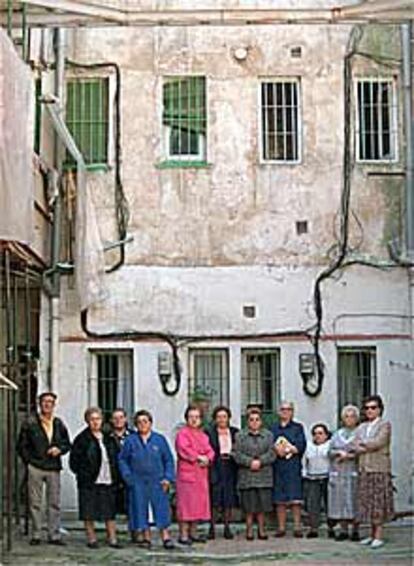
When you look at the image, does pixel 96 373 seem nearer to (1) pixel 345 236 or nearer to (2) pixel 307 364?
(2) pixel 307 364

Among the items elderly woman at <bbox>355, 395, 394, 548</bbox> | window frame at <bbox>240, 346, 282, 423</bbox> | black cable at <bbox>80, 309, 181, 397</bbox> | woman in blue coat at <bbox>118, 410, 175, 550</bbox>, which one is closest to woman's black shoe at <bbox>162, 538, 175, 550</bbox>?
woman in blue coat at <bbox>118, 410, 175, 550</bbox>

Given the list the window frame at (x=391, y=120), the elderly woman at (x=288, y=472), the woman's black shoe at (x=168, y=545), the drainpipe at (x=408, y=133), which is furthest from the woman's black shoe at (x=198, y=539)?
the window frame at (x=391, y=120)

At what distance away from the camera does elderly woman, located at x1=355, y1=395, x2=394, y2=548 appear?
43.3 feet

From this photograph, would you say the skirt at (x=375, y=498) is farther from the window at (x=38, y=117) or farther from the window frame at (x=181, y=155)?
the window at (x=38, y=117)

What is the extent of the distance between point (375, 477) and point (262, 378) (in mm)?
3403

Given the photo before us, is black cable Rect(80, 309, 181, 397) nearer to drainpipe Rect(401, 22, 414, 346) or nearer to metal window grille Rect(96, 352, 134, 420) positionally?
metal window grille Rect(96, 352, 134, 420)

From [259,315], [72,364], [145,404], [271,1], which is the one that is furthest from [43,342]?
[271,1]

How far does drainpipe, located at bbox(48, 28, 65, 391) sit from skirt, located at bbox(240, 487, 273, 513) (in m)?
3.22

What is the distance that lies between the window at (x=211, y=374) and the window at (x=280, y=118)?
2509 mm

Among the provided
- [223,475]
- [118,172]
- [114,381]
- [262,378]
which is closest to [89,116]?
[118,172]

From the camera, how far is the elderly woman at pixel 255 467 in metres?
13.8

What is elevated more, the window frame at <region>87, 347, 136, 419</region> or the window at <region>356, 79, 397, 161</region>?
the window at <region>356, 79, 397, 161</region>

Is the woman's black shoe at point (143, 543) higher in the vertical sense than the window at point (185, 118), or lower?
lower

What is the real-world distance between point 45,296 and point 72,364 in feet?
2.83
